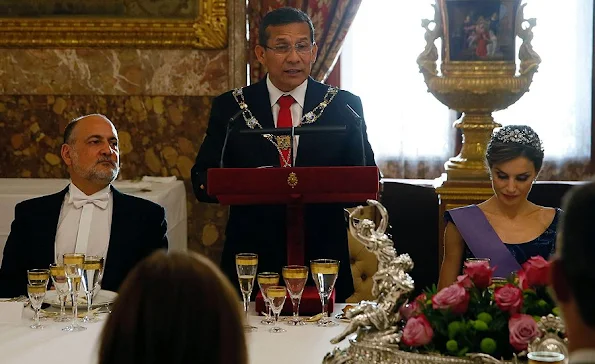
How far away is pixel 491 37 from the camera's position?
5.52m

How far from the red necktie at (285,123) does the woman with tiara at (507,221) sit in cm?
64

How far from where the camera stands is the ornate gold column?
5.48 metres

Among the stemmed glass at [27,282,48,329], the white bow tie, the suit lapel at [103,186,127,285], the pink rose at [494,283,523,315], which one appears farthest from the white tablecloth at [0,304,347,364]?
the white bow tie

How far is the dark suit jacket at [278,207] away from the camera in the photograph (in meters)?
3.59

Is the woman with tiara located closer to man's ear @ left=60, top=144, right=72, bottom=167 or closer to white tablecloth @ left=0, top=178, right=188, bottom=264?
man's ear @ left=60, top=144, right=72, bottom=167

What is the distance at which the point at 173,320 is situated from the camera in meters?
1.26

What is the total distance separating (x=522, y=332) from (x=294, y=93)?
1.71 metres

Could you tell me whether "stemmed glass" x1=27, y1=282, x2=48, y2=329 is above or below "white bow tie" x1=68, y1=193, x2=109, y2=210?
below

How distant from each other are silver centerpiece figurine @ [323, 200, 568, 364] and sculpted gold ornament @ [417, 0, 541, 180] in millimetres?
3010

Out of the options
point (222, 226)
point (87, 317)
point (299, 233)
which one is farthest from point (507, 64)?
point (87, 317)

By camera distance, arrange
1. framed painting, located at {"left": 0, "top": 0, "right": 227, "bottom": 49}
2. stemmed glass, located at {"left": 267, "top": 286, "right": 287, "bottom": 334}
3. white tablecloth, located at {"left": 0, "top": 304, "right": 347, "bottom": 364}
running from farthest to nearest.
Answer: framed painting, located at {"left": 0, "top": 0, "right": 227, "bottom": 49}
stemmed glass, located at {"left": 267, "top": 286, "right": 287, "bottom": 334}
white tablecloth, located at {"left": 0, "top": 304, "right": 347, "bottom": 364}

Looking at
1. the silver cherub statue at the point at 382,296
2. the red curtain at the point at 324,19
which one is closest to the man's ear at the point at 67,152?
the silver cherub statue at the point at 382,296

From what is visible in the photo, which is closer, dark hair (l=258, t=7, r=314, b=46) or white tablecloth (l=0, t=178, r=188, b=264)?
dark hair (l=258, t=7, r=314, b=46)

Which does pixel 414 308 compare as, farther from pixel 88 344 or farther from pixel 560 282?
pixel 560 282
